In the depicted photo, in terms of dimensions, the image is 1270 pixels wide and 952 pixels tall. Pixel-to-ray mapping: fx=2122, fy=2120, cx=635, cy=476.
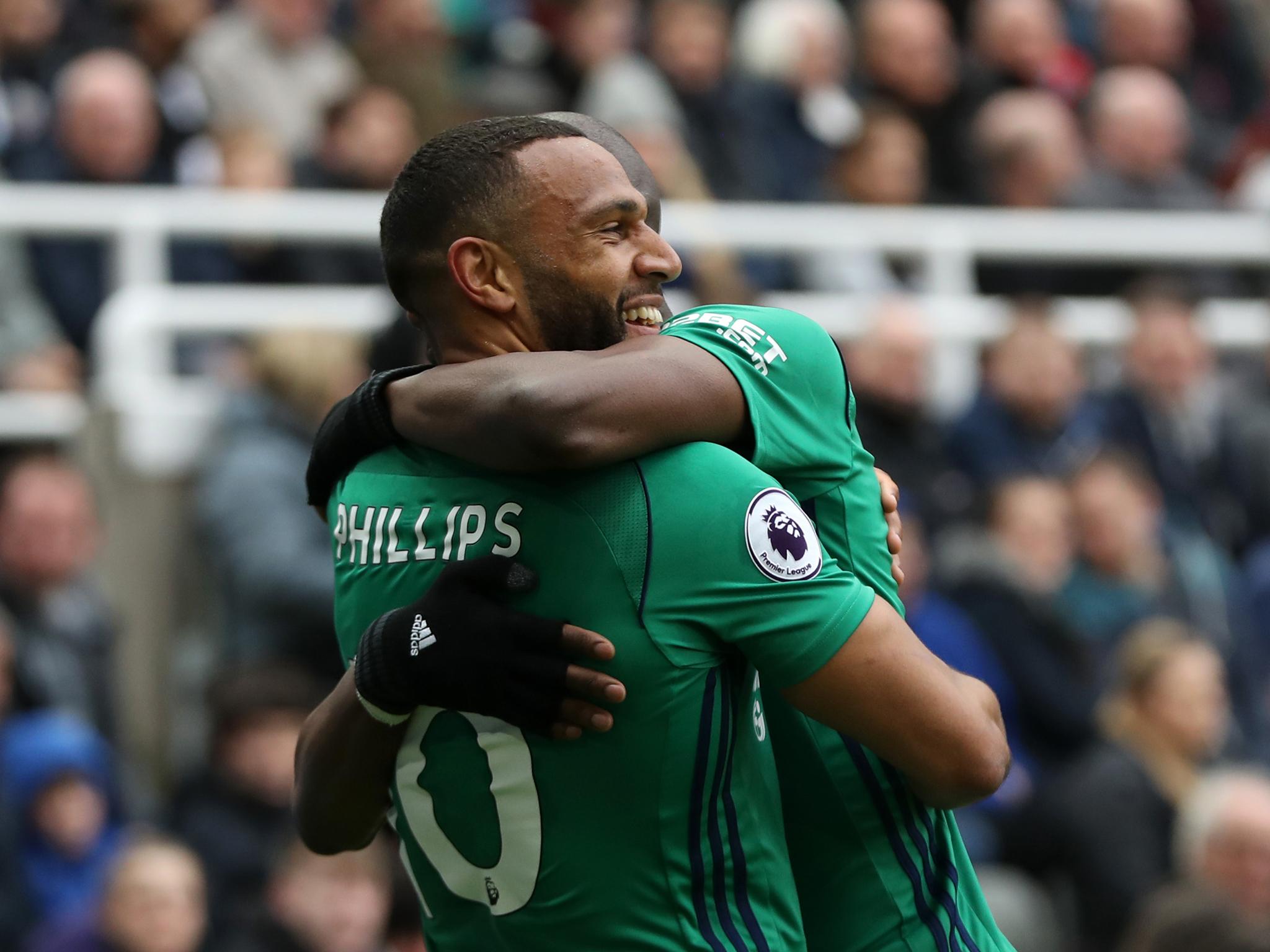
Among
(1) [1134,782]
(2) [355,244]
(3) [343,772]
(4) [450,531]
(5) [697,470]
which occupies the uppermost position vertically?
(5) [697,470]

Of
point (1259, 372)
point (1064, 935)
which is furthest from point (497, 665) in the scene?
point (1259, 372)

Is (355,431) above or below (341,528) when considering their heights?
above

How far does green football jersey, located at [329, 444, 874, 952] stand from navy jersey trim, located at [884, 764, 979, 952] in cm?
20

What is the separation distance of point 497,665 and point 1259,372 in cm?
768

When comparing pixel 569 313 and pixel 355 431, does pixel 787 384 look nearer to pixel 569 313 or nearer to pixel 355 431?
pixel 569 313

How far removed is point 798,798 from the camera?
2.84 m

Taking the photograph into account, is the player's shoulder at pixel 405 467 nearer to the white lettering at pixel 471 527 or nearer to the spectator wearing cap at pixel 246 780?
the white lettering at pixel 471 527

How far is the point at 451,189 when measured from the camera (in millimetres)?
2713

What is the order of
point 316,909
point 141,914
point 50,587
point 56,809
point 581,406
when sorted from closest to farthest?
1. point 581,406
2. point 141,914
3. point 316,909
4. point 56,809
5. point 50,587

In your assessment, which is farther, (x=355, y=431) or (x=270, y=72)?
(x=270, y=72)

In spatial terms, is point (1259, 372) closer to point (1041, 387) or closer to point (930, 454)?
point (1041, 387)

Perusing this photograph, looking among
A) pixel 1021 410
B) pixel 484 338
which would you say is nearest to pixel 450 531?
pixel 484 338

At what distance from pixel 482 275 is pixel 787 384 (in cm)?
41

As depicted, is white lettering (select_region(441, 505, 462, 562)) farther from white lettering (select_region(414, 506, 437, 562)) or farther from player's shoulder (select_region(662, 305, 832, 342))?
player's shoulder (select_region(662, 305, 832, 342))
